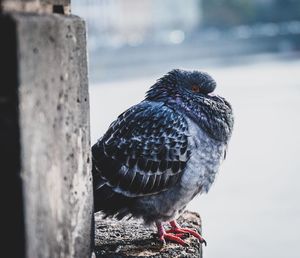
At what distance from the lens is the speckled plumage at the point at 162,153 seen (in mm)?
3578

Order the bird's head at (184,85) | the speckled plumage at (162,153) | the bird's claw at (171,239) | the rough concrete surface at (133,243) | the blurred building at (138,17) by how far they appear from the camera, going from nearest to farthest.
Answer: the rough concrete surface at (133,243)
the speckled plumage at (162,153)
the bird's claw at (171,239)
the bird's head at (184,85)
the blurred building at (138,17)

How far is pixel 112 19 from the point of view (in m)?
71.8

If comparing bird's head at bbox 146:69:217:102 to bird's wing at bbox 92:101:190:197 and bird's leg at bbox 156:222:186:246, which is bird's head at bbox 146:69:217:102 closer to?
bird's wing at bbox 92:101:190:197

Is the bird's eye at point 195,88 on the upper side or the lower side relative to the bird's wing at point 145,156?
upper

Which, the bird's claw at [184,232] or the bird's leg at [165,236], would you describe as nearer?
the bird's leg at [165,236]

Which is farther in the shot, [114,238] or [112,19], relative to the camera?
[112,19]

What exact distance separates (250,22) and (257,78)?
4505cm

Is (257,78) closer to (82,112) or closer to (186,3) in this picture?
(82,112)

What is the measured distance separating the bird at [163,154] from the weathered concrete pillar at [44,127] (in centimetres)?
74

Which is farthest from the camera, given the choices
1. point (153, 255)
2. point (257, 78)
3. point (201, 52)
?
point (201, 52)

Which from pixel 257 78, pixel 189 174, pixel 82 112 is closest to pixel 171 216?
pixel 189 174

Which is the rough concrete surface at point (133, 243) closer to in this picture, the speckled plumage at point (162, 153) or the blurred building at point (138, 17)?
the speckled plumage at point (162, 153)

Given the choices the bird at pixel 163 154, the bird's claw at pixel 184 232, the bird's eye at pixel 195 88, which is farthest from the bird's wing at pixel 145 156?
the bird's claw at pixel 184 232

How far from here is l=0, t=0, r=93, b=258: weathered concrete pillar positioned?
82.4 inches
